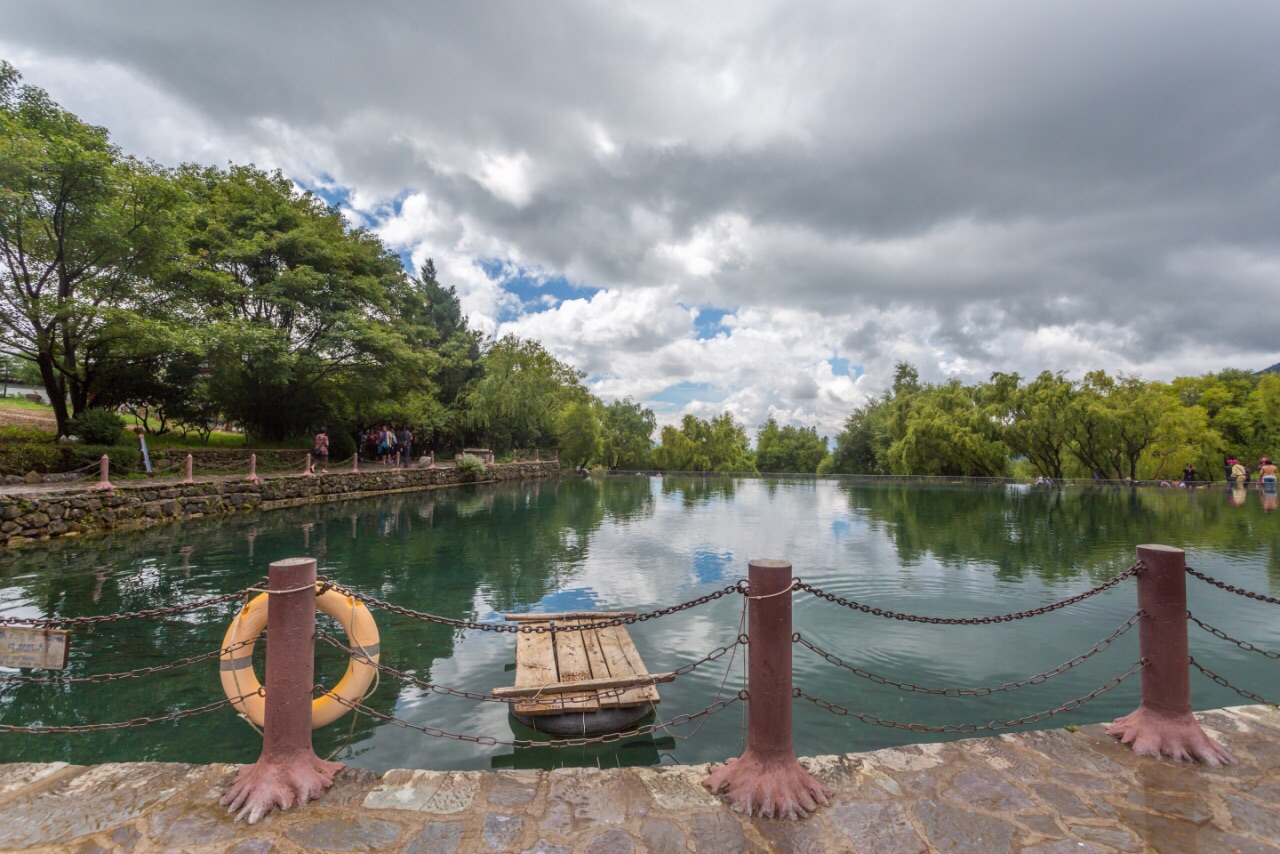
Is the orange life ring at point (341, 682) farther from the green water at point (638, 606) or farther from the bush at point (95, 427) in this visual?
the bush at point (95, 427)

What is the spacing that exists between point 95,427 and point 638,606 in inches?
596

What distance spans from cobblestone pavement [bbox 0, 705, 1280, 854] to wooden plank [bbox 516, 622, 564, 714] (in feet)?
3.92

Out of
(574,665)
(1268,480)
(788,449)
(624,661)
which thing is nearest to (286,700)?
(574,665)

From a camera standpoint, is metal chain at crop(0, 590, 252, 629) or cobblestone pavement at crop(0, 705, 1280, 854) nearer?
cobblestone pavement at crop(0, 705, 1280, 854)

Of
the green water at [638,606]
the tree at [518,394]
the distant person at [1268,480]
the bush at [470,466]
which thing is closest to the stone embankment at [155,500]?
the green water at [638,606]

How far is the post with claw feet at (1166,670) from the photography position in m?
3.01

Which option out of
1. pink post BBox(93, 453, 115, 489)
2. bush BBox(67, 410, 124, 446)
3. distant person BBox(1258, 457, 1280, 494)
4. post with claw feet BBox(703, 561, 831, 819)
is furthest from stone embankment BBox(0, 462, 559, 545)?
distant person BBox(1258, 457, 1280, 494)

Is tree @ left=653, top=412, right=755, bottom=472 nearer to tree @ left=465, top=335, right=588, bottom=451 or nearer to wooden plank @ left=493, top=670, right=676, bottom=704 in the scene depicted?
tree @ left=465, top=335, right=588, bottom=451

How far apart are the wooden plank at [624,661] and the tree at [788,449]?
67.1 metres

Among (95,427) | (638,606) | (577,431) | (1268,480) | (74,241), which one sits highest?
(74,241)

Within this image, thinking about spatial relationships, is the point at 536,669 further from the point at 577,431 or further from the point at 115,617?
the point at 577,431

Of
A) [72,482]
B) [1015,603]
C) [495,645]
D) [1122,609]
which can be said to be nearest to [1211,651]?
[1122,609]

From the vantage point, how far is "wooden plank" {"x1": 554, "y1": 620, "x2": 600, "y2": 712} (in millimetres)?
4055

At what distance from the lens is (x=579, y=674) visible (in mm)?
4461
